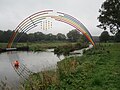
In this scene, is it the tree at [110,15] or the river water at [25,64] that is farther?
the tree at [110,15]

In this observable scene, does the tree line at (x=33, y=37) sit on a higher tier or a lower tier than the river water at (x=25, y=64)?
higher

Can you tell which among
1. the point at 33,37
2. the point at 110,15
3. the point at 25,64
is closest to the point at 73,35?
the point at 33,37

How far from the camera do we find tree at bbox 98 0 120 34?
164ft

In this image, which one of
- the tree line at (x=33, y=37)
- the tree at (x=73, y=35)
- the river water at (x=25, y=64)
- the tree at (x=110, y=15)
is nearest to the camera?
the river water at (x=25, y=64)

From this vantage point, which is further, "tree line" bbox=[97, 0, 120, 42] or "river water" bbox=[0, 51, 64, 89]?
"tree line" bbox=[97, 0, 120, 42]

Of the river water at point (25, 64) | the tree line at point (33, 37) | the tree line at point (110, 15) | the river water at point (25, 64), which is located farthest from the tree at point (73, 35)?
the river water at point (25, 64)

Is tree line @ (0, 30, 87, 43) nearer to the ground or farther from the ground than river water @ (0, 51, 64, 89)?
farther from the ground

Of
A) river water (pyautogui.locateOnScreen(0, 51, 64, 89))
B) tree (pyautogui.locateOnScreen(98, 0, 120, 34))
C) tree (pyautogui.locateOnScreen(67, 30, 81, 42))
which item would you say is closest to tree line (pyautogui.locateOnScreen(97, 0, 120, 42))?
tree (pyautogui.locateOnScreen(98, 0, 120, 34))

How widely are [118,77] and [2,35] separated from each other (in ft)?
313

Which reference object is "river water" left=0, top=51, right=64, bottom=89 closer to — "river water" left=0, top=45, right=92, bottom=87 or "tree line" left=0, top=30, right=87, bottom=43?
"river water" left=0, top=45, right=92, bottom=87

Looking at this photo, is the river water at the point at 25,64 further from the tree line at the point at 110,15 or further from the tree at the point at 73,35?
the tree at the point at 73,35

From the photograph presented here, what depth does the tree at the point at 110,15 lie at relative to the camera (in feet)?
164

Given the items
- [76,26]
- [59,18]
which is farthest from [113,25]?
[59,18]

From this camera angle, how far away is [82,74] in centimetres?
1365
